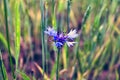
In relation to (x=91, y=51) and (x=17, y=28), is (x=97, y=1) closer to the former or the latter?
(x=91, y=51)

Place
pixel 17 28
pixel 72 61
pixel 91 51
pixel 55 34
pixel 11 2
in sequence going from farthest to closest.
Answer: pixel 11 2
pixel 72 61
pixel 91 51
pixel 17 28
pixel 55 34

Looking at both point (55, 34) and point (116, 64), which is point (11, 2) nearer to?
point (116, 64)

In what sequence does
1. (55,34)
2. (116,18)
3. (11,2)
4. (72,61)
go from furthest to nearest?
(116,18) → (11,2) → (72,61) → (55,34)

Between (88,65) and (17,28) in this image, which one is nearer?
(17,28)

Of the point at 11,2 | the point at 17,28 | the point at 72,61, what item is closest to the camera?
the point at 17,28

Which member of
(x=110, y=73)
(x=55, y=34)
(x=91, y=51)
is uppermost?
(x=55, y=34)

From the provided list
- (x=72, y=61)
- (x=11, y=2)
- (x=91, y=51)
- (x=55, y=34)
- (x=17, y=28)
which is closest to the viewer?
(x=55, y=34)

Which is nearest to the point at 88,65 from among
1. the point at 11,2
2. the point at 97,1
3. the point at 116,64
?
the point at 116,64

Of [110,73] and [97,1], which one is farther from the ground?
[97,1]

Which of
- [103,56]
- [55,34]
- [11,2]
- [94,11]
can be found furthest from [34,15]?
[55,34]

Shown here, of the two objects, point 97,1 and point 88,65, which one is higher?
point 97,1
